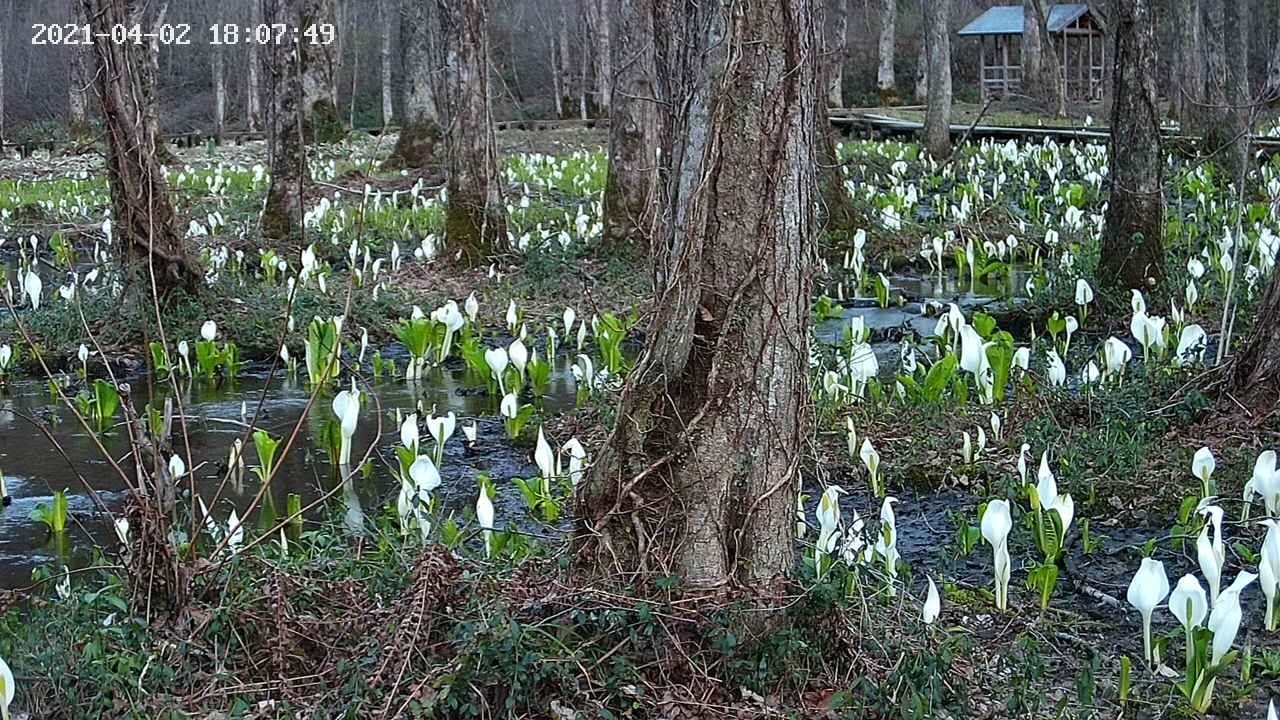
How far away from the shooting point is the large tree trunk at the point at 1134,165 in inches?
337

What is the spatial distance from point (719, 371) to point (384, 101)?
3598 centimetres

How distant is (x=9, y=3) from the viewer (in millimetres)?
39406

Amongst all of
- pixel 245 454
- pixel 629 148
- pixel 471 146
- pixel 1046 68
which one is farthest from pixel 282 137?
pixel 1046 68

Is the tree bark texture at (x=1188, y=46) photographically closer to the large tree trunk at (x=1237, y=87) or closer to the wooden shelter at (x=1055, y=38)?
the large tree trunk at (x=1237, y=87)

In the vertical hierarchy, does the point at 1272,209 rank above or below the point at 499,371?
above

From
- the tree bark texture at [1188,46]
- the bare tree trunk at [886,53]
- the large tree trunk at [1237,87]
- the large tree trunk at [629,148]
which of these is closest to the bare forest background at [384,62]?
the bare tree trunk at [886,53]

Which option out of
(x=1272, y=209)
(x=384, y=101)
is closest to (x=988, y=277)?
(x=1272, y=209)

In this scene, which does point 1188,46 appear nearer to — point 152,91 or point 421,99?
point 421,99

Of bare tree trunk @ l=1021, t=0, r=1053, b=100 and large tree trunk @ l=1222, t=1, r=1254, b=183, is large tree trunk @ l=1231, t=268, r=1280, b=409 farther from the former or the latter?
bare tree trunk @ l=1021, t=0, r=1053, b=100

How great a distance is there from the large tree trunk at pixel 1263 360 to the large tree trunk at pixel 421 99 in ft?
48.4

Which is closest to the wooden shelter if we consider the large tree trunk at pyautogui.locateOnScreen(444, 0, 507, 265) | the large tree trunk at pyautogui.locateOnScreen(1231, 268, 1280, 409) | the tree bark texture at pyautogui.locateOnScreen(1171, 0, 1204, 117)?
the tree bark texture at pyautogui.locateOnScreen(1171, 0, 1204, 117)

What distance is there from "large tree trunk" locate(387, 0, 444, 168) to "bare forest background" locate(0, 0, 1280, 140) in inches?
513

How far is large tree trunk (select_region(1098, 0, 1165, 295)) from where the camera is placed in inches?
337

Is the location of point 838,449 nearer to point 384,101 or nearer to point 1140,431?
point 1140,431
